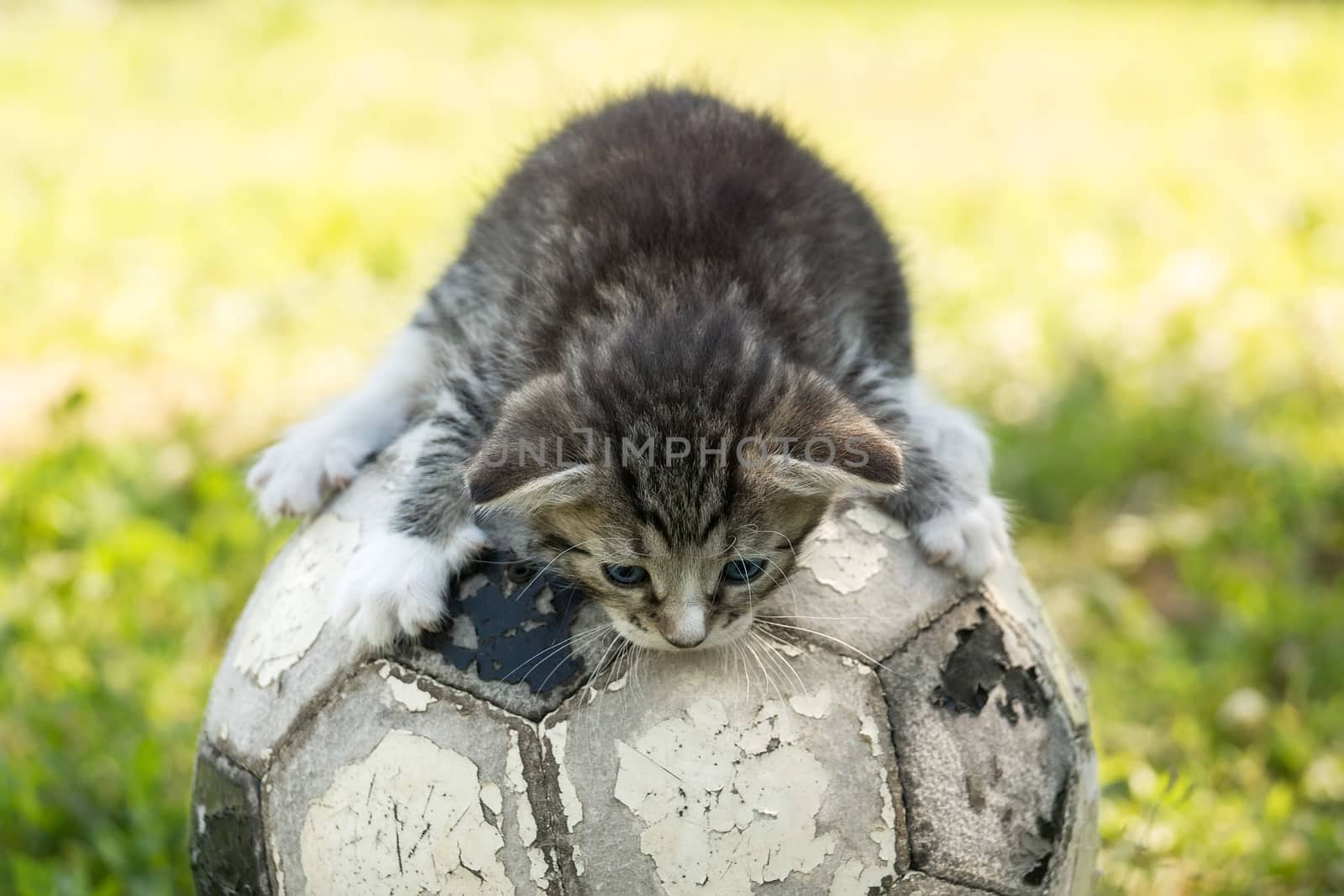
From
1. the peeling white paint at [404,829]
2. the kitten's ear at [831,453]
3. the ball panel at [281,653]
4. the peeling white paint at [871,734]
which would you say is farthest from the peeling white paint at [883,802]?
the ball panel at [281,653]

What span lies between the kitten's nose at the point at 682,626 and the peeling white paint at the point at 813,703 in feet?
0.66

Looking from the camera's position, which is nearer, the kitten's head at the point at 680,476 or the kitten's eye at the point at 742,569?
the kitten's head at the point at 680,476

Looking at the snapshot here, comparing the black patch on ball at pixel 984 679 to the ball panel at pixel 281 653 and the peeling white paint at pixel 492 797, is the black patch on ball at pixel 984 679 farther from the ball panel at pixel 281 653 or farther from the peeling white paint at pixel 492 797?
the ball panel at pixel 281 653

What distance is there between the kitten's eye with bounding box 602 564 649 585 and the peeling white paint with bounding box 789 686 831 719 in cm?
35

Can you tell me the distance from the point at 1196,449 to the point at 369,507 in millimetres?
3628

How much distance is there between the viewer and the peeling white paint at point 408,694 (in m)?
2.41

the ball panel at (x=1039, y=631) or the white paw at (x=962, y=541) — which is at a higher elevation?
the white paw at (x=962, y=541)

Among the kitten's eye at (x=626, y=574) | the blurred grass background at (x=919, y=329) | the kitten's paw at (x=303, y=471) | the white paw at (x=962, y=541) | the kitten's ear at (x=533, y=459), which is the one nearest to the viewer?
the kitten's ear at (x=533, y=459)

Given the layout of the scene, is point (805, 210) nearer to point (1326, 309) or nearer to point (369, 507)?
point (369, 507)

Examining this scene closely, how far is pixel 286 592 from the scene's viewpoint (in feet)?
9.05

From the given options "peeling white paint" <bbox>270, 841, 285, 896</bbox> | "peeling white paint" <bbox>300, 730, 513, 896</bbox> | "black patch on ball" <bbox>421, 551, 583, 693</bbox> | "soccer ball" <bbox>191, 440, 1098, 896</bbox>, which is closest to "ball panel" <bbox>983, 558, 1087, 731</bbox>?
"soccer ball" <bbox>191, 440, 1098, 896</bbox>

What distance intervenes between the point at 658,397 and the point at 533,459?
257 mm

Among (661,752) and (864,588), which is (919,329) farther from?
(661,752)

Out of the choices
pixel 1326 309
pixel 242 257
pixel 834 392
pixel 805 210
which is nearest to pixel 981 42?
pixel 1326 309
